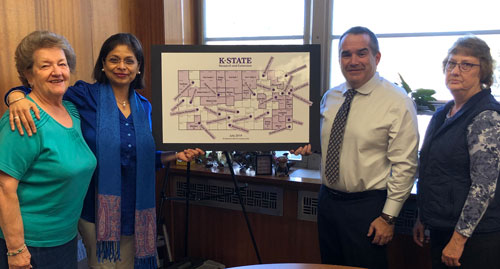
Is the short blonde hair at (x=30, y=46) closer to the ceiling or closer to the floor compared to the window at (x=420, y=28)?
closer to the floor

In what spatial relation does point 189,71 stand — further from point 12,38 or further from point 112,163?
point 12,38

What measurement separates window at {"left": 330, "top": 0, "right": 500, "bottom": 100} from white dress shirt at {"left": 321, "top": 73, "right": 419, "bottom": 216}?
98cm

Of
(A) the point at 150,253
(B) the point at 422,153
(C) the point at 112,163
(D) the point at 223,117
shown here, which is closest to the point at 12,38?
(C) the point at 112,163

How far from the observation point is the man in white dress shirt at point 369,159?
1.72 metres

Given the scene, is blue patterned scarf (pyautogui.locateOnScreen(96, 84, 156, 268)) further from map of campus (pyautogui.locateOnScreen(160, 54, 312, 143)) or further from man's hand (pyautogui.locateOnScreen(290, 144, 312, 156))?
man's hand (pyautogui.locateOnScreen(290, 144, 312, 156))

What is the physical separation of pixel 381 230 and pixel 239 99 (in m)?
0.95

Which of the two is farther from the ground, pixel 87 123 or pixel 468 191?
pixel 87 123

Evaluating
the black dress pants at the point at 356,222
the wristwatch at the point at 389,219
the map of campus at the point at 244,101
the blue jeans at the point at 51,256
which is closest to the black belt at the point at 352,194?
the black dress pants at the point at 356,222

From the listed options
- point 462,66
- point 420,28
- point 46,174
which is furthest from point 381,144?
point 46,174

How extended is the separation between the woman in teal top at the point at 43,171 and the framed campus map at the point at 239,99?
0.44m

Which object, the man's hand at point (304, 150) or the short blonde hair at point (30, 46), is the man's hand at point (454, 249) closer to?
the man's hand at point (304, 150)

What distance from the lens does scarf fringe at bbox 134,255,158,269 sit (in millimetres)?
1824

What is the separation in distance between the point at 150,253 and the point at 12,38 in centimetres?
133

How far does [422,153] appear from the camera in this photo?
5.65 feet
